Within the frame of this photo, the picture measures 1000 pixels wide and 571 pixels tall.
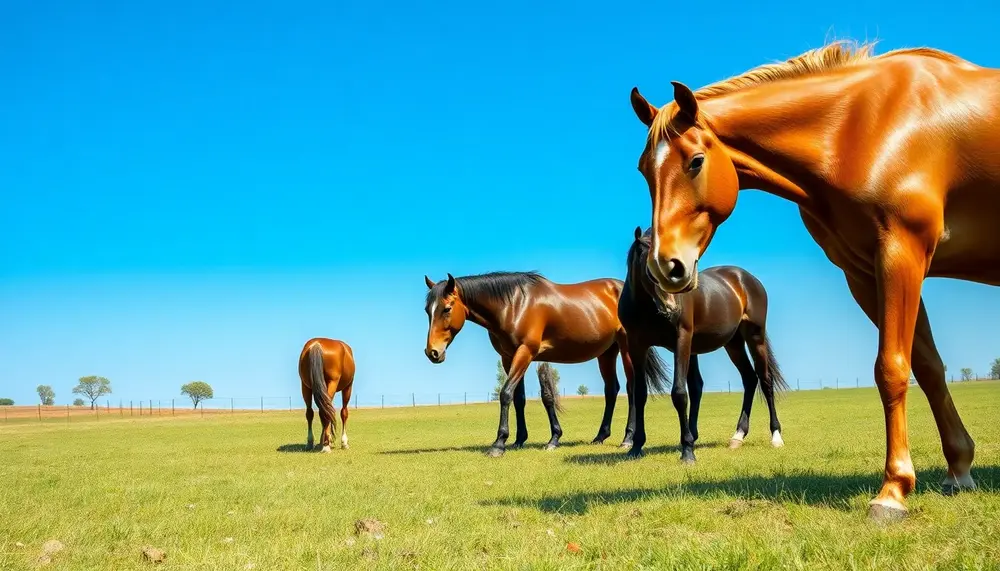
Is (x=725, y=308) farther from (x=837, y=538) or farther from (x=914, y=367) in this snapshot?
(x=837, y=538)

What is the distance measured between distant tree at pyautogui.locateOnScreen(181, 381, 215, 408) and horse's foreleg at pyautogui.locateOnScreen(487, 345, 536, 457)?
172758 millimetres

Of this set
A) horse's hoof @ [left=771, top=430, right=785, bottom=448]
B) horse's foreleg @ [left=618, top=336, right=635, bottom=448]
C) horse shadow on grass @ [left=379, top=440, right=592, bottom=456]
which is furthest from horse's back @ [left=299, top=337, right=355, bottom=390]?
horse's hoof @ [left=771, top=430, right=785, bottom=448]

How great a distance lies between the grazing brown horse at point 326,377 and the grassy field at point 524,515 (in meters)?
5.11

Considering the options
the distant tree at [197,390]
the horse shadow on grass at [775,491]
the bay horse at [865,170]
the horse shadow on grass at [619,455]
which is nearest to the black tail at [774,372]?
the horse shadow on grass at [619,455]

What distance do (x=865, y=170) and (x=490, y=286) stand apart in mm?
9294

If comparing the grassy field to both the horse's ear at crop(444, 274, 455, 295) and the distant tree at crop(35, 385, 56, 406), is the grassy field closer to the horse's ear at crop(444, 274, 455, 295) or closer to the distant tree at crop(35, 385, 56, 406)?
the horse's ear at crop(444, 274, 455, 295)

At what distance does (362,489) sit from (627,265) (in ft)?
16.2

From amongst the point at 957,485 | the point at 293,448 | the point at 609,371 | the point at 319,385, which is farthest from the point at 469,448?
the point at 957,485

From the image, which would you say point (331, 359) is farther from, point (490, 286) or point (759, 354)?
point (759, 354)

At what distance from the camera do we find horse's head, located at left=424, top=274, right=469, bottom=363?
42.0ft

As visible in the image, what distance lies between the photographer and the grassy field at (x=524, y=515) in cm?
342

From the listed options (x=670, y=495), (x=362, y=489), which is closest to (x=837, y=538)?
(x=670, y=495)

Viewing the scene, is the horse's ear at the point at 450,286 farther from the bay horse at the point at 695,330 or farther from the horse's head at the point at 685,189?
the horse's head at the point at 685,189

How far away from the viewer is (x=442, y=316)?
42.3 feet
